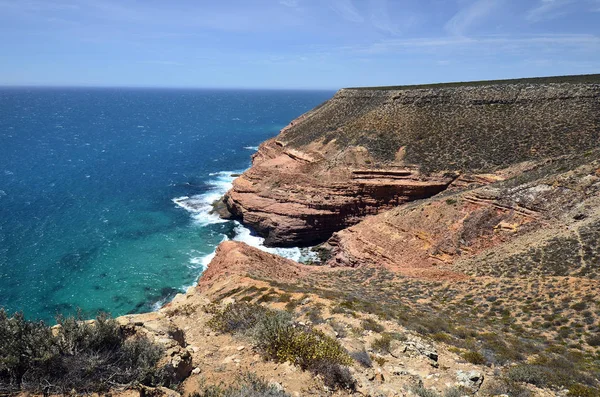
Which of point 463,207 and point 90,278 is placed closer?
point 463,207

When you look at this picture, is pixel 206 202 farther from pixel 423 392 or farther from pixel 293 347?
pixel 423 392

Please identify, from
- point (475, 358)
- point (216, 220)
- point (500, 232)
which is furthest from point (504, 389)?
point (216, 220)

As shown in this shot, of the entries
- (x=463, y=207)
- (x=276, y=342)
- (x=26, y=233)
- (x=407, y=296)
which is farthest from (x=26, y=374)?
(x=26, y=233)

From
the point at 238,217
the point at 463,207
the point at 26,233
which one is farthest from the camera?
the point at 238,217

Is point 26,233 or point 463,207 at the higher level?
point 463,207

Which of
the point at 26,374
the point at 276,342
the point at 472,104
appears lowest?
the point at 276,342

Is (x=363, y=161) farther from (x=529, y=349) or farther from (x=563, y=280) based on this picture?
(x=529, y=349)

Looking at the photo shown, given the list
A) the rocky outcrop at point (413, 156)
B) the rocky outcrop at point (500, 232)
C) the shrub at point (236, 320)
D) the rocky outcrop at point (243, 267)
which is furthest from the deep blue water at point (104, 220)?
the shrub at point (236, 320)

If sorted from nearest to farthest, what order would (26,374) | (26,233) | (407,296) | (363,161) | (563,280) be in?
(26,374), (563,280), (407,296), (26,233), (363,161)
